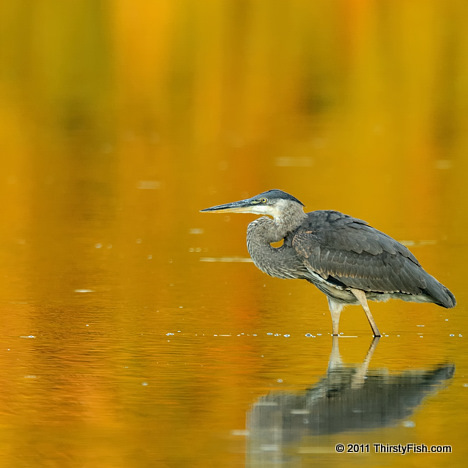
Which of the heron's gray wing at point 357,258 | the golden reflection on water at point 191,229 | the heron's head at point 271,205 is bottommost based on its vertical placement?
the golden reflection on water at point 191,229

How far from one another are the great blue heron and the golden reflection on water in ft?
1.10

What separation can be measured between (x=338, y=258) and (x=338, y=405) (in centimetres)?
272

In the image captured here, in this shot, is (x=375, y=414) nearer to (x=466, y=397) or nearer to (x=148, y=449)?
(x=466, y=397)

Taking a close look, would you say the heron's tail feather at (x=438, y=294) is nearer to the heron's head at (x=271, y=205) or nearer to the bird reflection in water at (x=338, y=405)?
the bird reflection in water at (x=338, y=405)

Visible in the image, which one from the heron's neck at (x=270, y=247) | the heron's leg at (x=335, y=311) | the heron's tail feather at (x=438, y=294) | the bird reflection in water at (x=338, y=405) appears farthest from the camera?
the heron's neck at (x=270, y=247)

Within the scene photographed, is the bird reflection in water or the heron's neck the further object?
the heron's neck

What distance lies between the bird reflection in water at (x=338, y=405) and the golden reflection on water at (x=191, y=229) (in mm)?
115

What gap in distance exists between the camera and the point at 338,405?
8.91 metres

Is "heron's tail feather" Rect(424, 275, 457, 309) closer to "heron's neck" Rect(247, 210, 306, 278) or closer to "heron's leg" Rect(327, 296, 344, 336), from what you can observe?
"heron's leg" Rect(327, 296, 344, 336)

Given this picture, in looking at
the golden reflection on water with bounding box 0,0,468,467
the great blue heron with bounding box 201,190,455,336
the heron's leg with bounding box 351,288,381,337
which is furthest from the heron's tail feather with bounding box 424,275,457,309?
the heron's leg with bounding box 351,288,381,337

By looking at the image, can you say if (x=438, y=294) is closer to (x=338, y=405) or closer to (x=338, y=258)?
(x=338, y=258)

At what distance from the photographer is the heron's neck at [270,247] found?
Answer: 470 inches

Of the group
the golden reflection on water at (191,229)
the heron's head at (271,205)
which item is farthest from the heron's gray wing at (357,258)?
the golden reflection on water at (191,229)

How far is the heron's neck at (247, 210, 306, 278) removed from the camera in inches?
470
